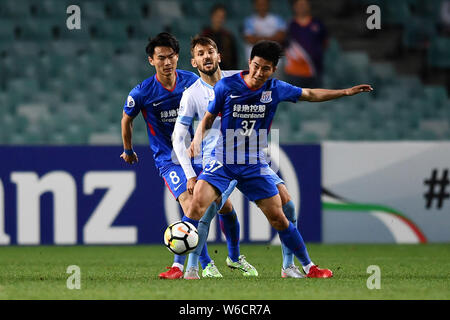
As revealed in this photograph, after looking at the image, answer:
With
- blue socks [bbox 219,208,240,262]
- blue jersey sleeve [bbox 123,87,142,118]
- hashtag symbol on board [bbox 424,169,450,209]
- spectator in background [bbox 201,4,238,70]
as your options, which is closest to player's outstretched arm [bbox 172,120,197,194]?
blue jersey sleeve [bbox 123,87,142,118]

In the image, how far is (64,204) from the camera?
1081cm

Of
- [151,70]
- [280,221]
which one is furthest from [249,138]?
[151,70]

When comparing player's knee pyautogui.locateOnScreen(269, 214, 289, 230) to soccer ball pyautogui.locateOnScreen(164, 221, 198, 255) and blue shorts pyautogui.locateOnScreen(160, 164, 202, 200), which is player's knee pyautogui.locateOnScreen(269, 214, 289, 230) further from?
blue shorts pyautogui.locateOnScreen(160, 164, 202, 200)

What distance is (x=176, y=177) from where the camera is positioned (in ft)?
24.4

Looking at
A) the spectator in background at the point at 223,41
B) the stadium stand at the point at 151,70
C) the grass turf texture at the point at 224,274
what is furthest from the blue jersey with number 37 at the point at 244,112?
the spectator in background at the point at 223,41

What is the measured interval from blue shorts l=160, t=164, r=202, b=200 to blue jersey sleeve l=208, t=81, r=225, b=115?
755mm

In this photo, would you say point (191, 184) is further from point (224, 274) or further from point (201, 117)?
point (224, 274)

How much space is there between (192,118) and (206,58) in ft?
1.64

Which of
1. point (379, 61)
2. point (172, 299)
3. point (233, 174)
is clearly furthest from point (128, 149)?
point (379, 61)

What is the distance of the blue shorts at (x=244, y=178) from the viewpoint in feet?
22.9

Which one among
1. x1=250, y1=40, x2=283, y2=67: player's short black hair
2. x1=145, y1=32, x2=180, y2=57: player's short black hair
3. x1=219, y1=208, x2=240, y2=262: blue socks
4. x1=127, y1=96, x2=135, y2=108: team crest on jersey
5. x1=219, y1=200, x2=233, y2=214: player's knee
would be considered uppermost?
x1=145, y1=32, x2=180, y2=57: player's short black hair

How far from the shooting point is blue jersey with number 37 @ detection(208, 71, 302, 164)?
6914mm

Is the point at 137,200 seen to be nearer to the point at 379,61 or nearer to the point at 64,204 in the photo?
the point at 64,204

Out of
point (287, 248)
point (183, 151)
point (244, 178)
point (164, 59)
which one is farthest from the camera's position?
point (164, 59)
